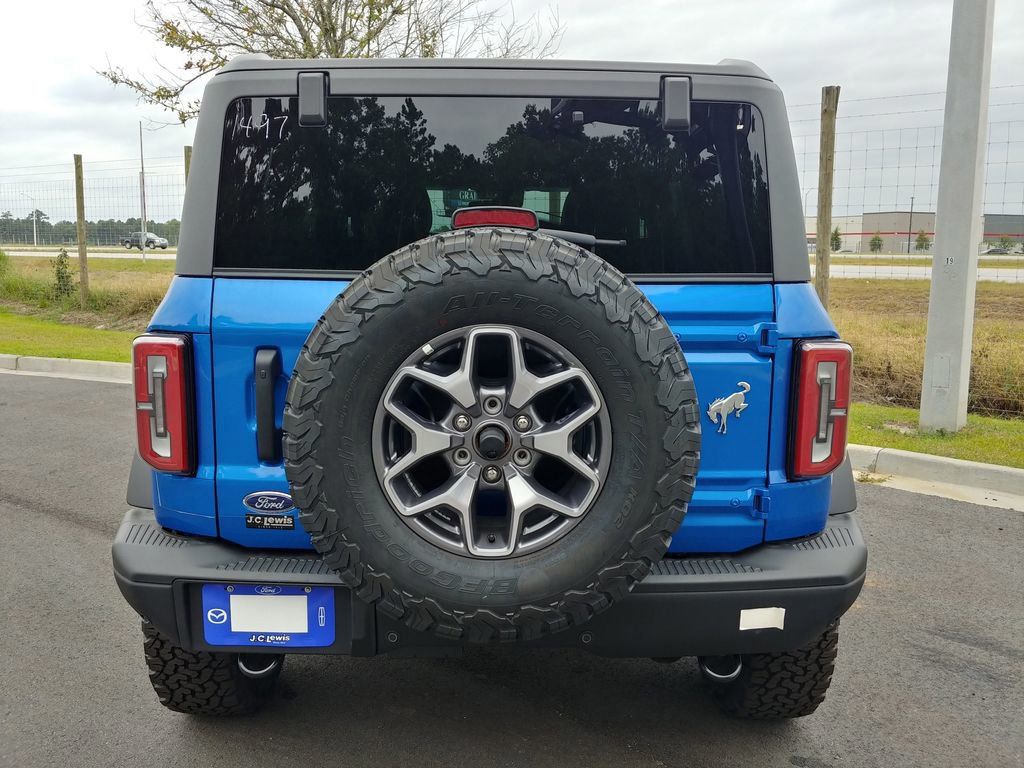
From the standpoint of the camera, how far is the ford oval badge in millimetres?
2424

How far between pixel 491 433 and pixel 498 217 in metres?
0.59

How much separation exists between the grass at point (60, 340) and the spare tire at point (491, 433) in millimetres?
9289

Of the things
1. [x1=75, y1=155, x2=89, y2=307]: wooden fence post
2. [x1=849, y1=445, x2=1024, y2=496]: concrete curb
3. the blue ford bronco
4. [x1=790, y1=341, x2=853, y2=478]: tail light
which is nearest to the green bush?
[x1=75, y1=155, x2=89, y2=307]: wooden fence post

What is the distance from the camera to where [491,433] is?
2.15 meters

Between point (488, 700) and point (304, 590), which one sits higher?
point (304, 590)

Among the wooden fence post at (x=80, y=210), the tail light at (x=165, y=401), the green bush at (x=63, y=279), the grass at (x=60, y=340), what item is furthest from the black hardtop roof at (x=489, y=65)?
the green bush at (x=63, y=279)

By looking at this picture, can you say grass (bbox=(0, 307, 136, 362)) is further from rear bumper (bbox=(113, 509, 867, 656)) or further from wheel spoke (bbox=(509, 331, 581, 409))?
wheel spoke (bbox=(509, 331, 581, 409))

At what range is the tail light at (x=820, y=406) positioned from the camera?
2.43m

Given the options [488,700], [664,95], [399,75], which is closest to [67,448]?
[488,700]

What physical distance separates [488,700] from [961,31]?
5.98m

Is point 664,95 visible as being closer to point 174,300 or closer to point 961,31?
point 174,300

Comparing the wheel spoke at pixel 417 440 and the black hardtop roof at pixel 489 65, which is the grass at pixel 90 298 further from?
the wheel spoke at pixel 417 440

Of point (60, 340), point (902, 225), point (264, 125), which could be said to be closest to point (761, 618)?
point (264, 125)

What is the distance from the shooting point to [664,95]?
249 centimetres
